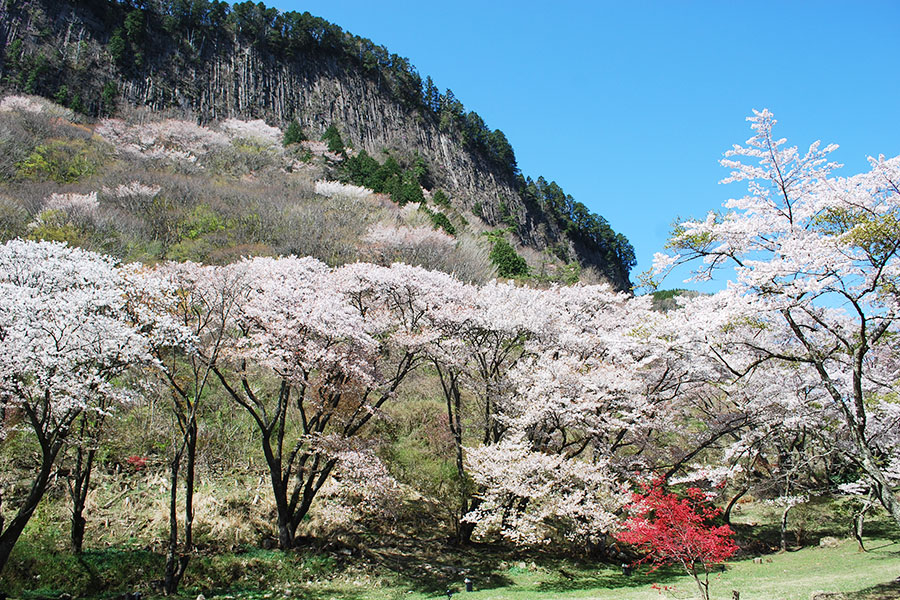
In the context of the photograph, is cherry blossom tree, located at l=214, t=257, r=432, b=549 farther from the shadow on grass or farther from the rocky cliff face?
the rocky cliff face

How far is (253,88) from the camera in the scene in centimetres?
5659

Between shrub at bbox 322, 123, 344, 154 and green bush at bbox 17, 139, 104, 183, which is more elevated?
shrub at bbox 322, 123, 344, 154

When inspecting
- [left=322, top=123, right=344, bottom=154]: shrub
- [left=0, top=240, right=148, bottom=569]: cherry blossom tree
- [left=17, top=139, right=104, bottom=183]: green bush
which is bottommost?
[left=0, top=240, right=148, bottom=569]: cherry blossom tree

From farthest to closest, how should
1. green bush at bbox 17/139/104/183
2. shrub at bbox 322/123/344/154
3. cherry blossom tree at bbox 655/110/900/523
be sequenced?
shrub at bbox 322/123/344/154
green bush at bbox 17/139/104/183
cherry blossom tree at bbox 655/110/900/523

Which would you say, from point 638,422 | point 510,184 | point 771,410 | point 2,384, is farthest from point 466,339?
point 510,184

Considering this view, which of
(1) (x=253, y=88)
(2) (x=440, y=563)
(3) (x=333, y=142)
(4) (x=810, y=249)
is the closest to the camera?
(4) (x=810, y=249)

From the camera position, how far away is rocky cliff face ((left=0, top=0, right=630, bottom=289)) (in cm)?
4525

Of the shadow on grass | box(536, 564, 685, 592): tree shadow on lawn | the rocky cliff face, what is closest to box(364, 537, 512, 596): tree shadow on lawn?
box(536, 564, 685, 592): tree shadow on lawn

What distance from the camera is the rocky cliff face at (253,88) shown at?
45.2m

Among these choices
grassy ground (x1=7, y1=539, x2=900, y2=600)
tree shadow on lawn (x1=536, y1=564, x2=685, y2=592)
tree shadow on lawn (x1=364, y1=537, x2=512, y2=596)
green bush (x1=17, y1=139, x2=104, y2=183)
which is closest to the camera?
grassy ground (x1=7, y1=539, x2=900, y2=600)

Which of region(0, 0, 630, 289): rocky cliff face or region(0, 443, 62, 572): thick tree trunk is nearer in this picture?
region(0, 443, 62, 572): thick tree trunk

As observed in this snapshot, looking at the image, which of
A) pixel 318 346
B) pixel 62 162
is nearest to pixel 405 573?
pixel 318 346

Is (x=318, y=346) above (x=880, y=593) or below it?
above

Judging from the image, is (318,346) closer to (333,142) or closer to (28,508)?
(28,508)
